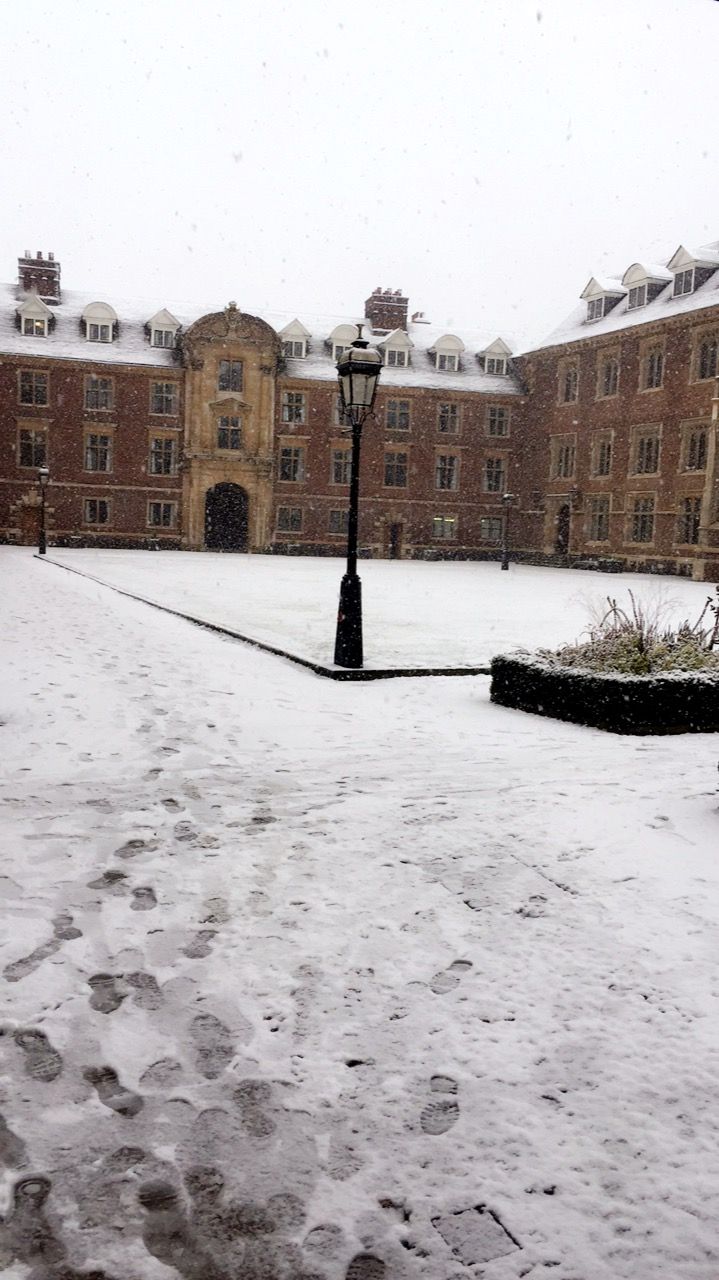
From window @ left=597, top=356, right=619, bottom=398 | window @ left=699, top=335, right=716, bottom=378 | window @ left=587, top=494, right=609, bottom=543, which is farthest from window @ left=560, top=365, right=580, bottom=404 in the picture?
window @ left=699, top=335, right=716, bottom=378

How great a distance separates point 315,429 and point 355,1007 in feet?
141

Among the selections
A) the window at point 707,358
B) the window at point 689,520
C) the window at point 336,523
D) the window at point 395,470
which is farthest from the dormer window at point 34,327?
the window at point 689,520

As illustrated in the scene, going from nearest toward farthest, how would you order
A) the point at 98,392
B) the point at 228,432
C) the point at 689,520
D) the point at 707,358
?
the point at 707,358
the point at 689,520
the point at 98,392
the point at 228,432

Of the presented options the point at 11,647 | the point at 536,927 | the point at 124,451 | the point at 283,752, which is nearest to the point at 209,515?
the point at 124,451

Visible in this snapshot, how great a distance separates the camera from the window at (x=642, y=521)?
121 feet

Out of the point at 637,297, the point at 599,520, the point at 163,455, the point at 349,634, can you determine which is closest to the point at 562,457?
the point at 599,520

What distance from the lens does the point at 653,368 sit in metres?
37.1

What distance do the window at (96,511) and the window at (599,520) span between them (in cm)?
2160

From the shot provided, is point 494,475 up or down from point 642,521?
up

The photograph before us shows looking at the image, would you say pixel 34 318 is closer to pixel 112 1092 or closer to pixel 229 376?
pixel 229 376

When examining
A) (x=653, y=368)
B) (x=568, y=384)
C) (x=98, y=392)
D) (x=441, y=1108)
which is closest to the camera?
(x=441, y=1108)

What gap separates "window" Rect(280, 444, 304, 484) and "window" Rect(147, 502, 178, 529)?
17.5ft

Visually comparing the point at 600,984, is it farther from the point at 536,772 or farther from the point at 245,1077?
the point at 536,772

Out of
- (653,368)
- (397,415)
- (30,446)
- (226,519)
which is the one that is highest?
(653,368)
